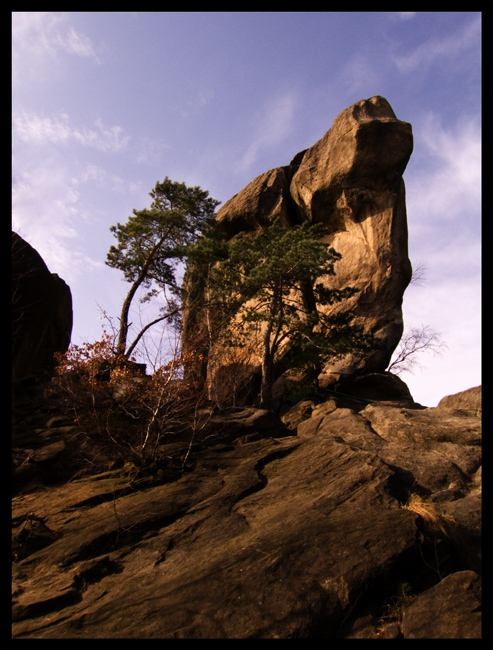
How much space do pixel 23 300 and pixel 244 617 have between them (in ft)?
49.5

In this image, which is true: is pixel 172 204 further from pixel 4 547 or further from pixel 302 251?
pixel 4 547

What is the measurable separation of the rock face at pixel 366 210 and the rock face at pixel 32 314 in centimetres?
551

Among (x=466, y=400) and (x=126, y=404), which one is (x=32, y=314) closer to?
(x=126, y=404)

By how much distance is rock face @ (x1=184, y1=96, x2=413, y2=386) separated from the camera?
20.4 metres

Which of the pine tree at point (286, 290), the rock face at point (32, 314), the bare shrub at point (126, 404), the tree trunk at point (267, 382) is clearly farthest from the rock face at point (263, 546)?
the rock face at point (32, 314)

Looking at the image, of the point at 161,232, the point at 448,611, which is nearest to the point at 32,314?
the point at 161,232

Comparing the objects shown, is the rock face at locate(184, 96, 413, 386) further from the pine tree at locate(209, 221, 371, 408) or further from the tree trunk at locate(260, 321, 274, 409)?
the tree trunk at locate(260, 321, 274, 409)

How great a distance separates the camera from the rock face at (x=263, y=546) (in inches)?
219

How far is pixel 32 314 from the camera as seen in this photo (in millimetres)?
17484

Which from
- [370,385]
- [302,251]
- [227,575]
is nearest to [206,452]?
[227,575]

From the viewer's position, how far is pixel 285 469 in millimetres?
9742

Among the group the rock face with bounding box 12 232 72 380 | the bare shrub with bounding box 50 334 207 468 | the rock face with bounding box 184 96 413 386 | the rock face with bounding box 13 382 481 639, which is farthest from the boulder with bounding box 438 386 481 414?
the rock face with bounding box 12 232 72 380

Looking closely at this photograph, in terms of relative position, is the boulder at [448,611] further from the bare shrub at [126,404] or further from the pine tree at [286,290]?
the pine tree at [286,290]

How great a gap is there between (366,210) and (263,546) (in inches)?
715
